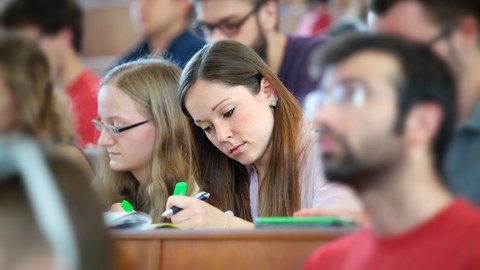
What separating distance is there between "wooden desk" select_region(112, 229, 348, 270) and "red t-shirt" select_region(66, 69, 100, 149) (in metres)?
1.40

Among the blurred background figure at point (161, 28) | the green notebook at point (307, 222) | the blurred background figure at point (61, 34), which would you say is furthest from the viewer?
the blurred background figure at point (161, 28)

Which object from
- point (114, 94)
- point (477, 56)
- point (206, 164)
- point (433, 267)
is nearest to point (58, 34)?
point (114, 94)

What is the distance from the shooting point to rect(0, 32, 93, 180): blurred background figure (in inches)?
63.0

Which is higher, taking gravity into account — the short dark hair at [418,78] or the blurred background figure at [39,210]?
the short dark hair at [418,78]

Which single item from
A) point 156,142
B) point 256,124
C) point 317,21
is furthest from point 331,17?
point 256,124

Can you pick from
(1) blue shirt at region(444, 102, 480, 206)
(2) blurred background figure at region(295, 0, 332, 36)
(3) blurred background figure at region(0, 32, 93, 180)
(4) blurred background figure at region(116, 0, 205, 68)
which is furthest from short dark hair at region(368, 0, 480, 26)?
(2) blurred background figure at region(295, 0, 332, 36)

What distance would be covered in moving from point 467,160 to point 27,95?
2.82ft

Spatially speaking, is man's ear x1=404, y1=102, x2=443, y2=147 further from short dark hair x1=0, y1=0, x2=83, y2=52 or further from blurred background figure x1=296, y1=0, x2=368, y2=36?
blurred background figure x1=296, y1=0, x2=368, y2=36

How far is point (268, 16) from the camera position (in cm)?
388

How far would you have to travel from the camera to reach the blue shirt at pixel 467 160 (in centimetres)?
169

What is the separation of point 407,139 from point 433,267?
0.20 m

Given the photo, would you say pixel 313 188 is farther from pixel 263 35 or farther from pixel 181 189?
pixel 263 35

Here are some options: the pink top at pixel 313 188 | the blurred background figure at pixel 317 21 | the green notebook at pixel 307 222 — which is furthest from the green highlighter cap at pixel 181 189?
the blurred background figure at pixel 317 21

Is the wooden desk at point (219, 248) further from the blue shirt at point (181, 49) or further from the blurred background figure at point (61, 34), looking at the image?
the blue shirt at point (181, 49)
